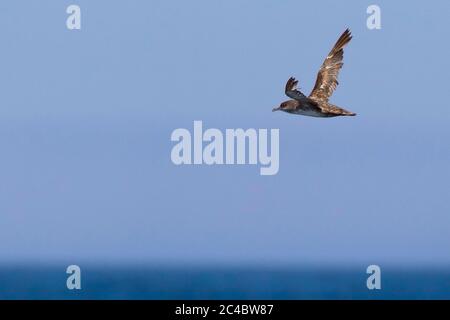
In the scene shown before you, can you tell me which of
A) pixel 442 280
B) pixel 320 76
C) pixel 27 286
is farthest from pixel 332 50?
pixel 27 286

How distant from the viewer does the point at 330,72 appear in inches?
978

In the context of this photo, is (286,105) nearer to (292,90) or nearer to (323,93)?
(292,90)

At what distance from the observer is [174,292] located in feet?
132

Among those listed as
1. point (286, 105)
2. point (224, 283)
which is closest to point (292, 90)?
point (286, 105)

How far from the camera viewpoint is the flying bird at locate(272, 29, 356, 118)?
22825mm

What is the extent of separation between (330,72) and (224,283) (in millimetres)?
17388

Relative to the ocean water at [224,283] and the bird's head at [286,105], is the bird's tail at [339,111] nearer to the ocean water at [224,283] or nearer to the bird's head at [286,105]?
the bird's head at [286,105]

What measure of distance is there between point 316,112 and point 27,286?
1928cm

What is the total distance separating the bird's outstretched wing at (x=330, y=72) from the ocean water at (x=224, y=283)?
13901 millimetres

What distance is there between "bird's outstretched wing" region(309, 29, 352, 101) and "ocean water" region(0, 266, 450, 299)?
13.9 m

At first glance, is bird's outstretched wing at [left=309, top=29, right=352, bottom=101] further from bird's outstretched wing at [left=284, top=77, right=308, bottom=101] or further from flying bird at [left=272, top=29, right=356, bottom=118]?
bird's outstretched wing at [left=284, top=77, right=308, bottom=101]
